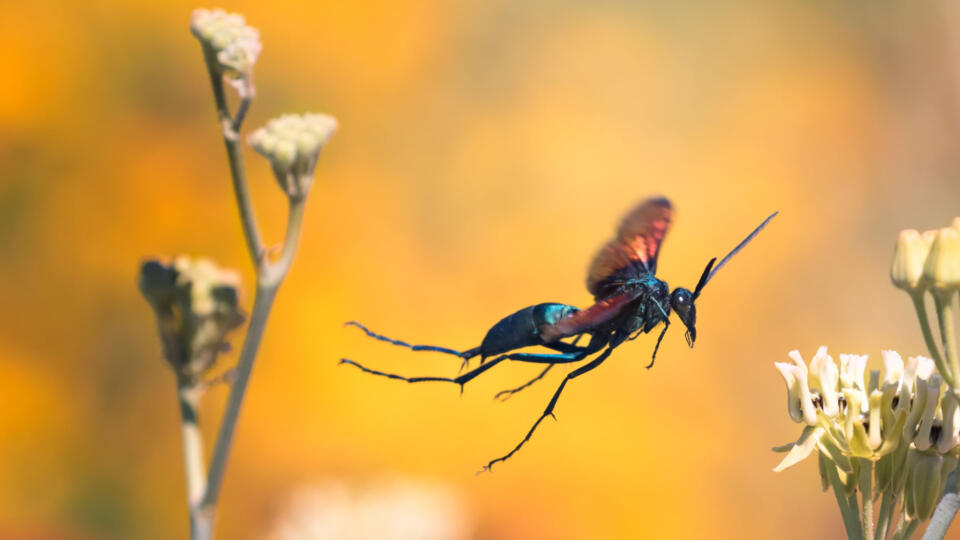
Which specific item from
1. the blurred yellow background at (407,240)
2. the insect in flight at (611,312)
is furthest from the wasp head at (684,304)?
the blurred yellow background at (407,240)

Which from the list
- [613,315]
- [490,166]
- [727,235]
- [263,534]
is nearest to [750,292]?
[727,235]

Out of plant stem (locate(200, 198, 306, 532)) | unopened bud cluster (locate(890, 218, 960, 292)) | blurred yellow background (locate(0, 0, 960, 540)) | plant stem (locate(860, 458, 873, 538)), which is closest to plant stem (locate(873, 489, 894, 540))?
plant stem (locate(860, 458, 873, 538))

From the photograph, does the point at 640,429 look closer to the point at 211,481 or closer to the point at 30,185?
the point at 30,185

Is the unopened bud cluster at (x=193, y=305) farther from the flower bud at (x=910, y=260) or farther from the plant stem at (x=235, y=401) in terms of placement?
the flower bud at (x=910, y=260)

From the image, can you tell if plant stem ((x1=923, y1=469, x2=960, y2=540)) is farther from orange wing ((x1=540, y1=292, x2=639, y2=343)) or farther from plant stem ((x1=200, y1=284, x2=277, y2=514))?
plant stem ((x1=200, y1=284, x2=277, y2=514))

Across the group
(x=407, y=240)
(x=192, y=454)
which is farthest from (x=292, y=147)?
(x=407, y=240)

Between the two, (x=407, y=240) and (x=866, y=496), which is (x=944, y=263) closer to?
(x=866, y=496)

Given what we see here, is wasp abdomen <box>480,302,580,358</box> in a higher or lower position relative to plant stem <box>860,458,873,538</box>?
higher
